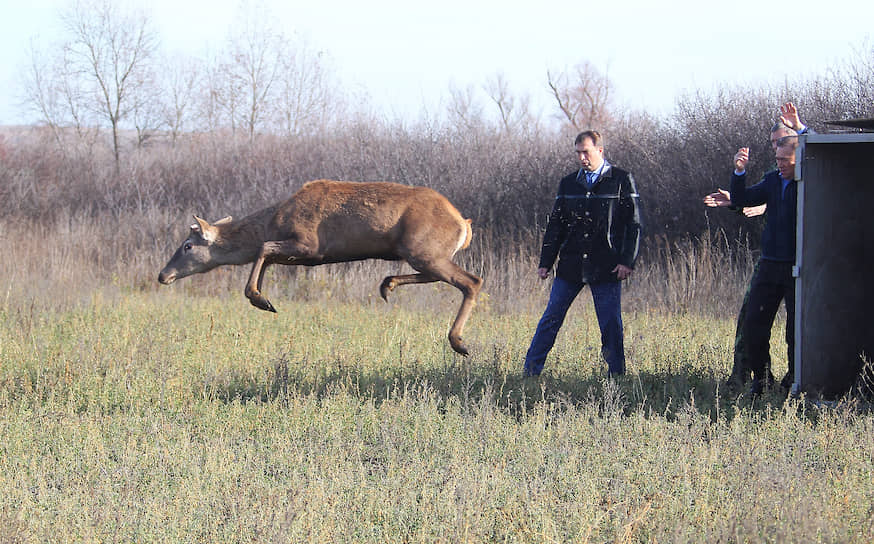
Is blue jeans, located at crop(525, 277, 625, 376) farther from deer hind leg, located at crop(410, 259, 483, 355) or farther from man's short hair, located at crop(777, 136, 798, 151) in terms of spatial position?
man's short hair, located at crop(777, 136, 798, 151)

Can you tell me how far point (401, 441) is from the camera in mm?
6258

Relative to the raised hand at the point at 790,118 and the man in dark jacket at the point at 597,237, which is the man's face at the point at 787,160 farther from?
the man in dark jacket at the point at 597,237

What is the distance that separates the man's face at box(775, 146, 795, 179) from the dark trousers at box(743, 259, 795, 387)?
704 mm

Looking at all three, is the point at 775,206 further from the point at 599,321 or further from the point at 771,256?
the point at 599,321

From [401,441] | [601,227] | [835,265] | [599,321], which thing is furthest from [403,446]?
[835,265]

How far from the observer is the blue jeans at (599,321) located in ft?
25.2

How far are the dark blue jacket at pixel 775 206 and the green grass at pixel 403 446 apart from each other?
117 cm

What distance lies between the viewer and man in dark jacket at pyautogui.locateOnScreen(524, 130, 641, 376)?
7566 millimetres

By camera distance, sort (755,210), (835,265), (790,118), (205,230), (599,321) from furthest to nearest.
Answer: (205,230)
(599,321)
(755,210)
(790,118)
(835,265)

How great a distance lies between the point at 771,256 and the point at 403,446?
130 inches

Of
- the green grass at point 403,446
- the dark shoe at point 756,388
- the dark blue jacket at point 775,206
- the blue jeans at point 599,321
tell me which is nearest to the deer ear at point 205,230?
the green grass at point 403,446

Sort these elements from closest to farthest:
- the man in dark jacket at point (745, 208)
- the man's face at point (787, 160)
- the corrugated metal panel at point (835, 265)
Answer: the corrugated metal panel at point (835, 265)
the man's face at point (787, 160)
the man in dark jacket at point (745, 208)

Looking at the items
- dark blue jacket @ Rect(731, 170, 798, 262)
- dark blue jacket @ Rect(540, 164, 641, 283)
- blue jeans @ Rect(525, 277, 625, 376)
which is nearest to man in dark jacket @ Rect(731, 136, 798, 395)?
dark blue jacket @ Rect(731, 170, 798, 262)

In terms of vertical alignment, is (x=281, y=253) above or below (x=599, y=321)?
A: above
